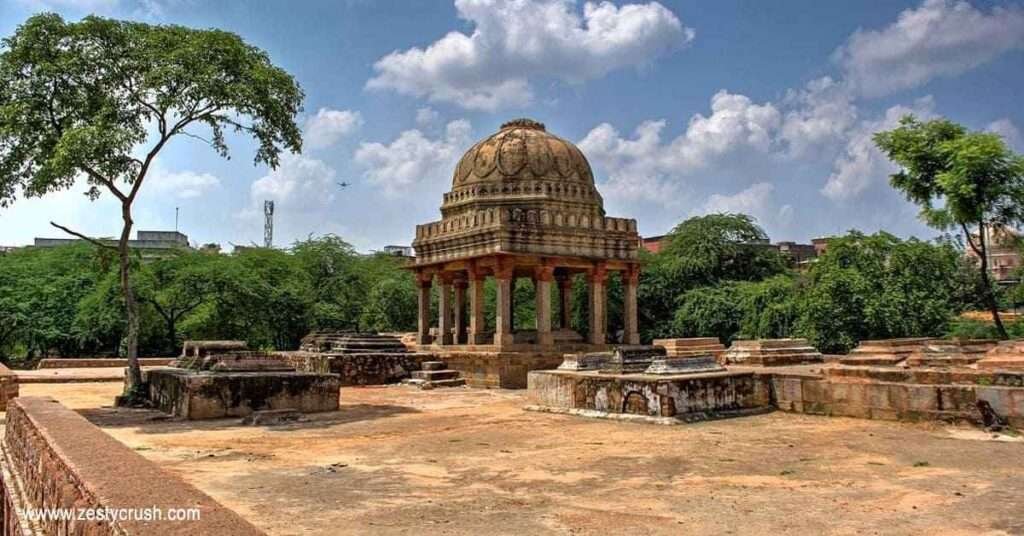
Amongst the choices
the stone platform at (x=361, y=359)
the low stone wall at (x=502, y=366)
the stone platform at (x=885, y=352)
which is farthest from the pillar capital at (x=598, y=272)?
the stone platform at (x=885, y=352)

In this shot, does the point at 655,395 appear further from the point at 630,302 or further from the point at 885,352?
the point at 630,302

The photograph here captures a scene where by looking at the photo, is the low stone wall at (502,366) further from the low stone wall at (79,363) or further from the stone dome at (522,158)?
the low stone wall at (79,363)

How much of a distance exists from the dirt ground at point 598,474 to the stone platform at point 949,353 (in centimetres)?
149

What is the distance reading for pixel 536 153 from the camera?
74.6 feet

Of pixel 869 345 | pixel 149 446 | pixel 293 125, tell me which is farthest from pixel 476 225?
pixel 149 446

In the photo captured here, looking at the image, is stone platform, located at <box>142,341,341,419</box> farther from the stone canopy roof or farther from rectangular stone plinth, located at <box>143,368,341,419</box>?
the stone canopy roof

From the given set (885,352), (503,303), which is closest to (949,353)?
(885,352)

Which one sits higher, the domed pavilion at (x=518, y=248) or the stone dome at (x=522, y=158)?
the stone dome at (x=522, y=158)

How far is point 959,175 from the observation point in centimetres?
1838

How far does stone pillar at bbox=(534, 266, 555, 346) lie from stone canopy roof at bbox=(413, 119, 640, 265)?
0.58 m

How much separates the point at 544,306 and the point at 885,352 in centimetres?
1025

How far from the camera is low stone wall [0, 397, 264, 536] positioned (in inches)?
116

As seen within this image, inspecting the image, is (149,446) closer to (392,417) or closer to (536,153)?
(392,417)

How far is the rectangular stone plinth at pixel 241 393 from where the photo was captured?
1161 cm
